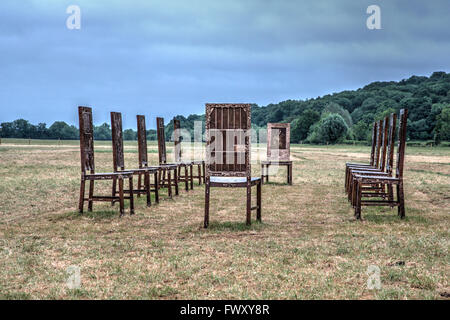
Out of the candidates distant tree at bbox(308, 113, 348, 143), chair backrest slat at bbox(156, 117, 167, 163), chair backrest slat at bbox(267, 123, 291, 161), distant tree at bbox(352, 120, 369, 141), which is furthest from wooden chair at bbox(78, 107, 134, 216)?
distant tree at bbox(352, 120, 369, 141)

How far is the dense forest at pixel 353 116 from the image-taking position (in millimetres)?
84375

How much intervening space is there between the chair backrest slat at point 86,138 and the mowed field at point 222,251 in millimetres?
889

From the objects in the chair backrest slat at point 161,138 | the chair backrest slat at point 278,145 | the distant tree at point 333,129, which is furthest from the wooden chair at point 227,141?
the distant tree at point 333,129

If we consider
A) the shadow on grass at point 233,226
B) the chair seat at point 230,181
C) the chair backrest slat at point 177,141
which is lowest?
the shadow on grass at point 233,226

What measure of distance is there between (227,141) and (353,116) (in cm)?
11858

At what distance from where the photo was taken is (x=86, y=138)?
7.91 m

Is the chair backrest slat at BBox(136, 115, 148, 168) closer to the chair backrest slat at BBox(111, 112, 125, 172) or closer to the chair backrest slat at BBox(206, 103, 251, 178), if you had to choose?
the chair backrest slat at BBox(111, 112, 125, 172)

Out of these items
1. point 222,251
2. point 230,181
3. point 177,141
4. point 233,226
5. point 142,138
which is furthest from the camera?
point 177,141

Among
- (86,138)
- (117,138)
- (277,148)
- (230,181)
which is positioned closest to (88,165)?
(86,138)

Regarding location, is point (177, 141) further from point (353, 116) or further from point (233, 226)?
point (353, 116)

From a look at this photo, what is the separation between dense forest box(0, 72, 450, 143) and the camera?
84.4 metres

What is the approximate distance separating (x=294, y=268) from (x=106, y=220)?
3.98 m

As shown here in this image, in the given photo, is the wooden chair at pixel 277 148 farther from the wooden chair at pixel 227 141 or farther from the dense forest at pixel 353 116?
the dense forest at pixel 353 116
